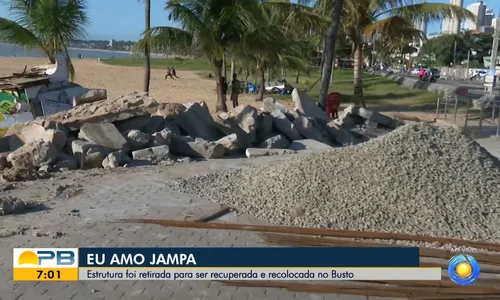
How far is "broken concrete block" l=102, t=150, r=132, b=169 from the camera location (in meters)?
9.57

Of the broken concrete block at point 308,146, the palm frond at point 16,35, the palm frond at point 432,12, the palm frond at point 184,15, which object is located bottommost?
the broken concrete block at point 308,146

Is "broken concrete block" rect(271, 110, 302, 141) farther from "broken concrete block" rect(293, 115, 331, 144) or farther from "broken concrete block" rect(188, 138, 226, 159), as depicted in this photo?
"broken concrete block" rect(188, 138, 226, 159)

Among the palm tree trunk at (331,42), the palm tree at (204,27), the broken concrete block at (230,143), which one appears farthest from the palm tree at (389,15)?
the broken concrete block at (230,143)

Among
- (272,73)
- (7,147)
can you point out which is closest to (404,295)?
(7,147)

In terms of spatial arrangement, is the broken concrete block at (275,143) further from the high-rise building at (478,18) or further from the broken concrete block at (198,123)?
the high-rise building at (478,18)

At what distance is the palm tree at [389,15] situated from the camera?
19328mm

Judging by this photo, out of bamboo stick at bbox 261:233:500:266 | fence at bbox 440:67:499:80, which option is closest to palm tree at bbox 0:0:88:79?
bamboo stick at bbox 261:233:500:266

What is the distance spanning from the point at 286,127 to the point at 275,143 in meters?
0.92

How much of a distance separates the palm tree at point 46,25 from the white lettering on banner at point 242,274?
11.1 meters

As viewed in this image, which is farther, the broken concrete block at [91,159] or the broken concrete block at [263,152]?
the broken concrete block at [263,152]

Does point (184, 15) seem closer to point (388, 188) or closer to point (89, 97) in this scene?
point (89, 97)

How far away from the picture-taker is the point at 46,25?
1453 cm

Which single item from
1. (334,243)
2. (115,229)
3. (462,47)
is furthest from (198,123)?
(462,47)

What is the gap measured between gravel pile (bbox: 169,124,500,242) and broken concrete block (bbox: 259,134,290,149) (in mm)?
3410
